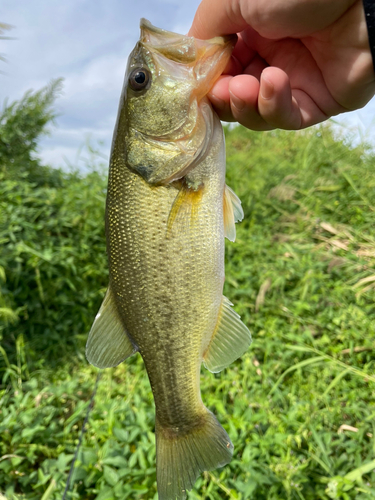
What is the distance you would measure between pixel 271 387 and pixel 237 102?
2.34m

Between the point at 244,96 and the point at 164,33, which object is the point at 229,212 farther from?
the point at 164,33

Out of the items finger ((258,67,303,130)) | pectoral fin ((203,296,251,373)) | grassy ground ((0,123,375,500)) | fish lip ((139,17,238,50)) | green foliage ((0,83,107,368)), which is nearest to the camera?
finger ((258,67,303,130))

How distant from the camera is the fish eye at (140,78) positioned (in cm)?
130

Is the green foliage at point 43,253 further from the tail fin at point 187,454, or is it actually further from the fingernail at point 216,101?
the fingernail at point 216,101

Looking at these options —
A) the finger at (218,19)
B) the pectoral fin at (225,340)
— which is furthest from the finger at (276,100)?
the pectoral fin at (225,340)

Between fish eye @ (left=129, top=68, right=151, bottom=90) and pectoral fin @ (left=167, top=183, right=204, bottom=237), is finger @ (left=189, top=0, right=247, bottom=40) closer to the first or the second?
fish eye @ (left=129, top=68, right=151, bottom=90)

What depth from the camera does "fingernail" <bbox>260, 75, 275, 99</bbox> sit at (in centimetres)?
120

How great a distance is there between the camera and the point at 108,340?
135cm

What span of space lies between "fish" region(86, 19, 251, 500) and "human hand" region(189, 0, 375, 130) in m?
0.12

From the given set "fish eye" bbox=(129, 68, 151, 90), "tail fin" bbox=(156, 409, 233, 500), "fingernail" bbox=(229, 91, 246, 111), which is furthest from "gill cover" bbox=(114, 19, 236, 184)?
"tail fin" bbox=(156, 409, 233, 500)

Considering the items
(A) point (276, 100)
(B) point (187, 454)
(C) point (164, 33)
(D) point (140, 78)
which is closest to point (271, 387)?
(B) point (187, 454)

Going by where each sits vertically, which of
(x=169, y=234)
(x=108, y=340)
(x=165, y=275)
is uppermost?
(x=169, y=234)

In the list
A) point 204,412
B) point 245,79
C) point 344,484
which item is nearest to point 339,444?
point 344,484

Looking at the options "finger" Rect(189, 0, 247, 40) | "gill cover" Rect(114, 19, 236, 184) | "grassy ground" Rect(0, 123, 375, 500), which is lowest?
"grassy ground" Rect(0, 123, 375, 500)
